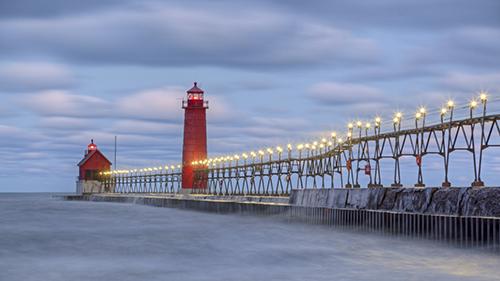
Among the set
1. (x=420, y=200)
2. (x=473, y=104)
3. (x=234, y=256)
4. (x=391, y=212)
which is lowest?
(x=234, y=256)

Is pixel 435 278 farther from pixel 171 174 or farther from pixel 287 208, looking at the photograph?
pixel 171 174

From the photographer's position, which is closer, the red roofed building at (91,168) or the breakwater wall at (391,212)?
the breakwater wall at (391,212)

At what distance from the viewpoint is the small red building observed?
139m

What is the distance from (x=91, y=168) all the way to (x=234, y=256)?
344 feet

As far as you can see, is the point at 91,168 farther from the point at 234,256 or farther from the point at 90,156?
the point at 234,256

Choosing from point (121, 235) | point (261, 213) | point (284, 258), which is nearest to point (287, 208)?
point (261, 213)

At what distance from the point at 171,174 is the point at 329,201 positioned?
73390mm

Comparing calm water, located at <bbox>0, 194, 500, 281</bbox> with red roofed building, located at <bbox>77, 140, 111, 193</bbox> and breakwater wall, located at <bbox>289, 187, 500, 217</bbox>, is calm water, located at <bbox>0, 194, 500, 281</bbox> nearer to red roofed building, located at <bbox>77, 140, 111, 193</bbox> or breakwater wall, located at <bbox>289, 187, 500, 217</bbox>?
breakwater wall, located at <bbox>289, 187, 500, 217</bbox>

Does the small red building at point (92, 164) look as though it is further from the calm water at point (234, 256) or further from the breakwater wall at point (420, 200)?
the breakwater wall at point (420, 200)

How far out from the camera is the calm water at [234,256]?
1255 inches

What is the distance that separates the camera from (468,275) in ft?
99.3

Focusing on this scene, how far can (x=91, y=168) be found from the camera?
461ft

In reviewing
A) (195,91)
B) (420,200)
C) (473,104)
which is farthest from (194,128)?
(420,200)

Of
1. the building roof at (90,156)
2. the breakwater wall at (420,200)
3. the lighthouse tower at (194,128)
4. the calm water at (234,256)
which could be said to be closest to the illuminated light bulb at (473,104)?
the breakwater wall at (420,200)
